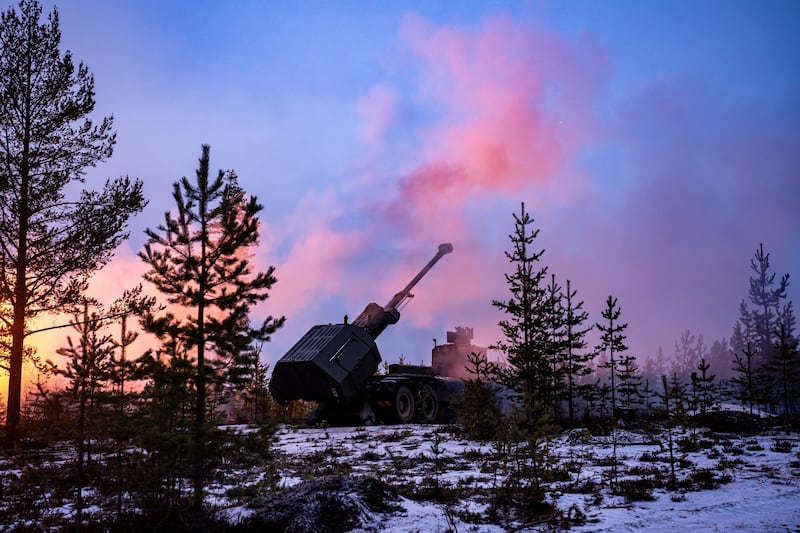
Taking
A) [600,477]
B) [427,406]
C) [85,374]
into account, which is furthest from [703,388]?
[85,374]

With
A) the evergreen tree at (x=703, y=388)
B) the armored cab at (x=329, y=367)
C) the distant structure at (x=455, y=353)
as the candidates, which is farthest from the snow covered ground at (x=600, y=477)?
the distant structure at (x=455, y=353)

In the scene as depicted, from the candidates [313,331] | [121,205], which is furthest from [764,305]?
[121,205]

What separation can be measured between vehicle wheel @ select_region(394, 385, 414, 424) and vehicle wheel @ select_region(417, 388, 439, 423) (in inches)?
20.0

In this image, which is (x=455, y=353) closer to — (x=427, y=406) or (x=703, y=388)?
(x=427, y=406)

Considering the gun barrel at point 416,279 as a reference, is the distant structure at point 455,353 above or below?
below

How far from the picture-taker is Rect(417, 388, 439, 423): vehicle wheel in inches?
969

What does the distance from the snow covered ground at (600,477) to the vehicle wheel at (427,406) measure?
302 inches

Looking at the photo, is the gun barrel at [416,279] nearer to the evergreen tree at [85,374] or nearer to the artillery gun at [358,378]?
the artillery gun at [358,378]

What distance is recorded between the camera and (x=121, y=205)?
1814 centimetres

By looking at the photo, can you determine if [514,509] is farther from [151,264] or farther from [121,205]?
[121,205]

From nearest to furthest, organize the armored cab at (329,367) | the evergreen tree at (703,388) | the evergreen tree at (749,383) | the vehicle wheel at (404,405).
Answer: the evergreen tree at (703,388), the armored cab at (329,367), the evergreen tree at (749,383), the vehicle wheel at (404,405)

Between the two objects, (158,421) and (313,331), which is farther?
(313,331)

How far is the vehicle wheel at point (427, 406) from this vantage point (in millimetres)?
24625

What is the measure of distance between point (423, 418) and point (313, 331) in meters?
6.30
